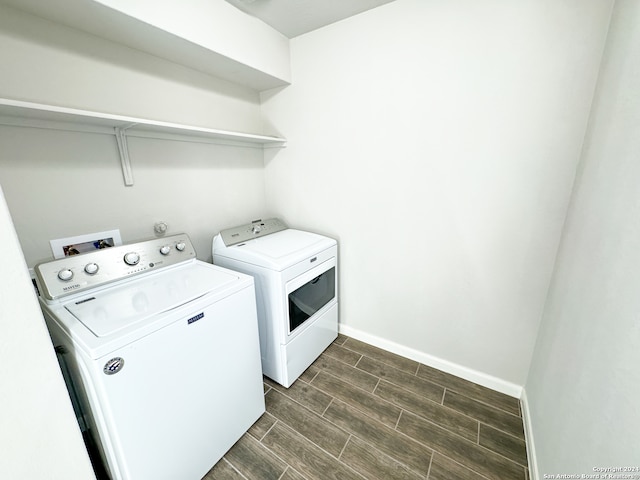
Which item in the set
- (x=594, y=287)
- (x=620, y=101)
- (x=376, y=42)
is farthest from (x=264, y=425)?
(x=376, y=42)

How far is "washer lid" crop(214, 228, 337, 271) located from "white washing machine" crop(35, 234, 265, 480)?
0.21m

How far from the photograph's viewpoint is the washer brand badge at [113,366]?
0.82 m

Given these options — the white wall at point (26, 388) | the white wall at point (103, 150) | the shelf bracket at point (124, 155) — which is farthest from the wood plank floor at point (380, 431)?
the shelf bracket at point (124, 155)

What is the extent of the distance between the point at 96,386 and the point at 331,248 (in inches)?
55.8

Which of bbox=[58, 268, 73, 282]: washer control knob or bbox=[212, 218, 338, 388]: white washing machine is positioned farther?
bbox=[212, 218, 338, 388]: white washing machine

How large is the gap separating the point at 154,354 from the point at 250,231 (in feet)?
3.58

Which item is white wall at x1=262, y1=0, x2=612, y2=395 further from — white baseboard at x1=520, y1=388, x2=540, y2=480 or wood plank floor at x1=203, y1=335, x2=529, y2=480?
wood plank floor at x1=203, y1=335, x2=529, y2=480

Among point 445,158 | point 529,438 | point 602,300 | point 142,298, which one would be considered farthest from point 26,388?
point 529,438

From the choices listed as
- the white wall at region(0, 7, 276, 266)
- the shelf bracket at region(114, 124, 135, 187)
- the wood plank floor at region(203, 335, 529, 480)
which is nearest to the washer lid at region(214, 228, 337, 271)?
the white wall at region(0, 7, 276, 266)

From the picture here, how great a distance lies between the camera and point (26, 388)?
66cm

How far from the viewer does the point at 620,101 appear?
88 centimetres

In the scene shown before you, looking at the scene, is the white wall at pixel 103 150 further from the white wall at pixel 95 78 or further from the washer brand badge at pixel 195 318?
the washer brand badge at pixel 195 318

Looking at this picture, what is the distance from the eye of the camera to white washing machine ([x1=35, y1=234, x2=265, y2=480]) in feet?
2.87

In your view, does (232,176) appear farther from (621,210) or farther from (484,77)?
(621,210)
